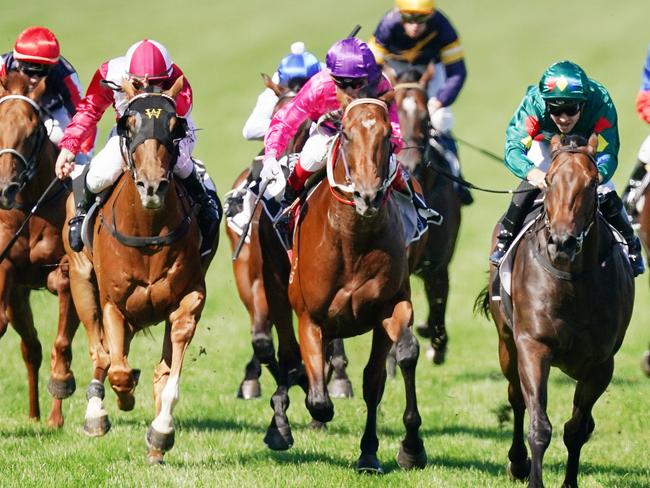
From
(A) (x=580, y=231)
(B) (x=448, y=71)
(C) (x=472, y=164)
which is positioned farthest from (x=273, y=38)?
(A) (x=580, y=231)

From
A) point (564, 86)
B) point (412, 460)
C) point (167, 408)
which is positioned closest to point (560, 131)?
point (564, 86)

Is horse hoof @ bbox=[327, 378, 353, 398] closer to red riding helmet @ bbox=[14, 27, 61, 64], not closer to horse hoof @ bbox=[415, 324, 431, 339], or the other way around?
horse hoof @ bbox=[415, 324, 431, 339]

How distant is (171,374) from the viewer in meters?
8.03

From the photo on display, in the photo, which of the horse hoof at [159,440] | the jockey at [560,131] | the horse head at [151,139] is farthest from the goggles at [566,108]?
the horse hoof at [159,440]

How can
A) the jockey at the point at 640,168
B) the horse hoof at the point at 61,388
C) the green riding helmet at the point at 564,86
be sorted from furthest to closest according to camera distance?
the jockey at the point at 640,168, the horse hoof at the point at 61,388, the green riding helmet at the point at 564,86

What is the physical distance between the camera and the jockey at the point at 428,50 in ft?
41.8

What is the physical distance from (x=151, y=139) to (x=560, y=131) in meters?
2.36

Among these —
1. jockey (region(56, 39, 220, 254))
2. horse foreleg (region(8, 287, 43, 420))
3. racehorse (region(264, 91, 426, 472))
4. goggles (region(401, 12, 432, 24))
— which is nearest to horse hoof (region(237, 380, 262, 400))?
horse foreleg (region(8, 287, 43, 420))

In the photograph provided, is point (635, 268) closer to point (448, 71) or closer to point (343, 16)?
point (448, 71)

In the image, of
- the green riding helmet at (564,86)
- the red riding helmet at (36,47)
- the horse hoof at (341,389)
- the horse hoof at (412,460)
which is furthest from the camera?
the horse hoof at (341,389)

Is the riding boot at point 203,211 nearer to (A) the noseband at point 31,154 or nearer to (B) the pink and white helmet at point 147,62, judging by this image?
(B) the pink and white helmet at point 147,62

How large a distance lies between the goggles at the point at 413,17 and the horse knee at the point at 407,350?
545cm

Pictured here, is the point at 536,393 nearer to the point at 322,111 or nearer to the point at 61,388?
the point at 322,111

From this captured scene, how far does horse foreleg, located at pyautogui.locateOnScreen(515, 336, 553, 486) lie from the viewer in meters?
7.18
